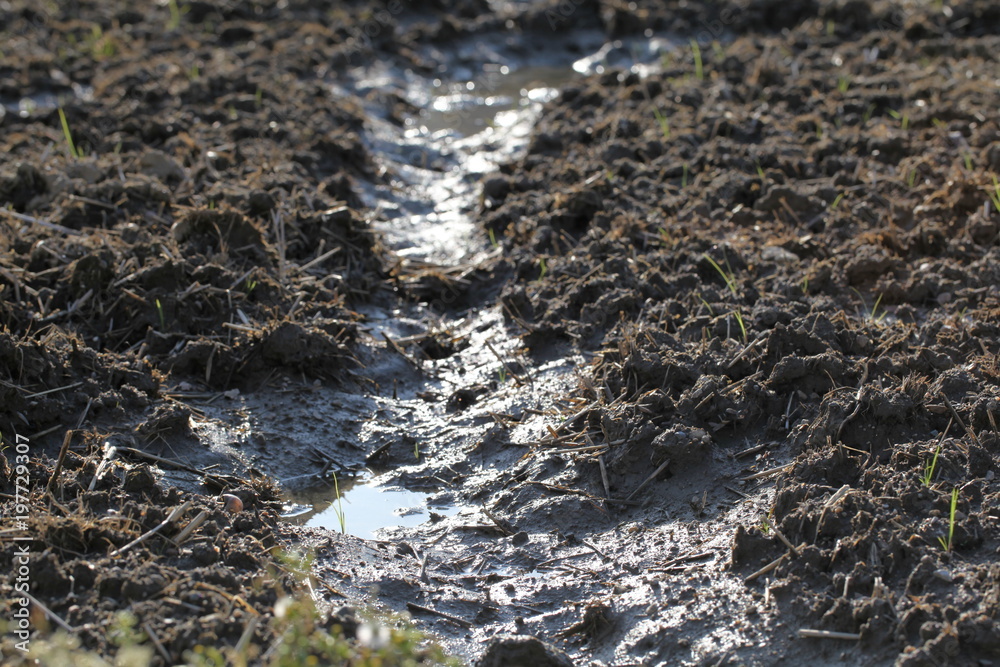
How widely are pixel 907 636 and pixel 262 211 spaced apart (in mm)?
3600

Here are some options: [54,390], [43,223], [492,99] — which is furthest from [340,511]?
[492,99]

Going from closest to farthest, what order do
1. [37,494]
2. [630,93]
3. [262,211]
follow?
1. [37,494]
2. [262,211]
3. [630,93]

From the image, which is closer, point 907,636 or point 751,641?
point 907,636

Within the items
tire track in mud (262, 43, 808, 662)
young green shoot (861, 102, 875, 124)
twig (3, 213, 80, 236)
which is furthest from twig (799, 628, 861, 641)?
young green shoot (861, 102, 875, 124)

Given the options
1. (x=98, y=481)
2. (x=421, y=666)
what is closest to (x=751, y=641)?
(x=421, y=666)

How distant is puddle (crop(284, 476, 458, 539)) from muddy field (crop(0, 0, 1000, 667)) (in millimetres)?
19

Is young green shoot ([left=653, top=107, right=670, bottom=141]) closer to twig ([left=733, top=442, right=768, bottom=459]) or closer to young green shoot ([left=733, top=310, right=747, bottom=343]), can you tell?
young green shoot ([left=733, top=310, right=747, bottom=343])

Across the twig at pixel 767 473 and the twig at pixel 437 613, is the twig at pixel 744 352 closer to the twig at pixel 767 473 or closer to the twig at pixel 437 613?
the twig at pixel 767 473

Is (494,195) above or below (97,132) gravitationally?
below

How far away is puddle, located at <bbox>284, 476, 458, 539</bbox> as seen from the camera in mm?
3424

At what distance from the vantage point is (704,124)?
19.4 ft

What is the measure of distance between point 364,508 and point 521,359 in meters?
1.10

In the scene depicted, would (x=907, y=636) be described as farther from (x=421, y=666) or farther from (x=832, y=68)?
(x=832, y=68)

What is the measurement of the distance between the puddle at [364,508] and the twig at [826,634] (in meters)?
1.34
